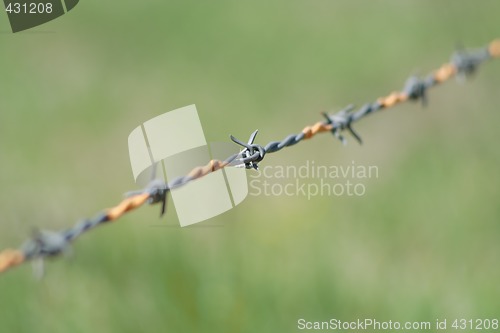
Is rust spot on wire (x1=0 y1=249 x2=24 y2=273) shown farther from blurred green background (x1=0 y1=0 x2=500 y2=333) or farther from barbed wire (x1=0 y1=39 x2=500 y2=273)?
blurred green background (x1=0 y1=0 x2=500 y2=333)

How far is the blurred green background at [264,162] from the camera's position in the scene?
3479 mm

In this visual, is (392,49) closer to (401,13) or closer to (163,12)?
(401,13)

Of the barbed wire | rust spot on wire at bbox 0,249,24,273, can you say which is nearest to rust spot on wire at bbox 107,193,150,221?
the barbed wire

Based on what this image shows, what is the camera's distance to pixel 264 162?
18.0 feet

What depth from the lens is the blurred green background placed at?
348 cm

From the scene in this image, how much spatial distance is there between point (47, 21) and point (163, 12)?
4.72 ft

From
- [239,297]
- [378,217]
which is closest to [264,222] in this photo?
[378,217]

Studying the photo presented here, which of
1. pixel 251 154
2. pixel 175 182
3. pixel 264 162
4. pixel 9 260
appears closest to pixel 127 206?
pixel 175 182

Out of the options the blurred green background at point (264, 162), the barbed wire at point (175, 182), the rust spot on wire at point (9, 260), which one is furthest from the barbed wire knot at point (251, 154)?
the blurred green background at point (264, 162)

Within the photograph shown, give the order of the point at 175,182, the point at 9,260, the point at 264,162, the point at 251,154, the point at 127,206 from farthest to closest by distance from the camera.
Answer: the point at 264,162 < the point at 251,154 < the point at 175,182 < the point at 127,206 < the point at 9,260

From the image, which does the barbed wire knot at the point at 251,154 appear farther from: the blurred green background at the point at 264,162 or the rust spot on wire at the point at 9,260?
the blurred green background at the point at 264,162

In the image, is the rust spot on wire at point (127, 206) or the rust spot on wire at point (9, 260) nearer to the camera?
the rust spot on wire at point (9, 260)

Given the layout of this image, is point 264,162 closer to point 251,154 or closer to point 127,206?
point 251,154

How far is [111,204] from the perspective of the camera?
5316 millimetres
